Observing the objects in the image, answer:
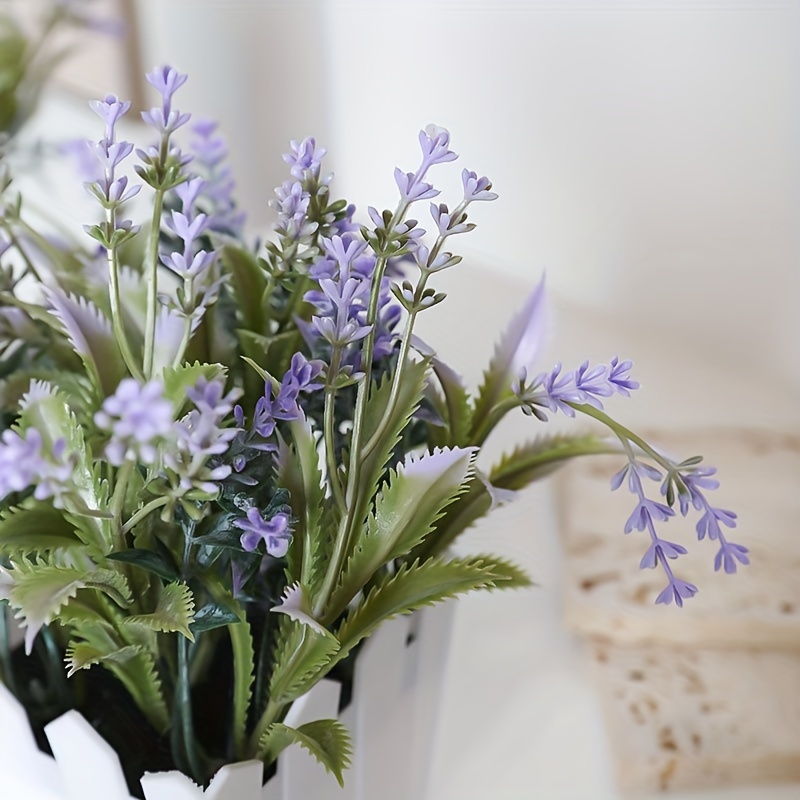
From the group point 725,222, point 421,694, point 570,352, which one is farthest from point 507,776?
point 725,222

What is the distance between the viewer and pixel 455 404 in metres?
0.25

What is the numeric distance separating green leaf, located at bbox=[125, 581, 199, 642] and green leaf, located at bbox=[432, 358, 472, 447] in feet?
0.28

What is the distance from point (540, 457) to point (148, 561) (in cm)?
11

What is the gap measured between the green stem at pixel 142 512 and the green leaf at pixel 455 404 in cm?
8

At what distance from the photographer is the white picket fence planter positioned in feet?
0.74

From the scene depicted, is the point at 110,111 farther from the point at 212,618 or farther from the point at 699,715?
the point at 699,715

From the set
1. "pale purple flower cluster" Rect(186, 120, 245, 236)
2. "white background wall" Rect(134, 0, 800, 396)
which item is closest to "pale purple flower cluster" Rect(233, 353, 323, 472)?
"pale purple flower cluster" Rect(186, 120, 245, 236)

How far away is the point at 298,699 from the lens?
0.23m

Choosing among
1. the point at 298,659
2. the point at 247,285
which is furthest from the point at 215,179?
the point at 298,659

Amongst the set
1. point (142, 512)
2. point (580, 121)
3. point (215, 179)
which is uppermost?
point (580, 121)

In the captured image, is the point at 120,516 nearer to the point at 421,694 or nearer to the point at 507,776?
the point at 421,694

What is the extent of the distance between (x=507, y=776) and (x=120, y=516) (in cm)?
29

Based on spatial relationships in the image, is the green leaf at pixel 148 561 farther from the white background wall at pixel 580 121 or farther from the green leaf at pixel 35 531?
the white background wall at pixel 580 121

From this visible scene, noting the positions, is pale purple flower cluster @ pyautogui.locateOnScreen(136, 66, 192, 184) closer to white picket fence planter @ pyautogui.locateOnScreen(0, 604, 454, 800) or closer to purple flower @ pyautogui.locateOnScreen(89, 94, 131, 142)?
purple flower @ pyautogui.locateOnScreen(89, 94, 131, 142)
